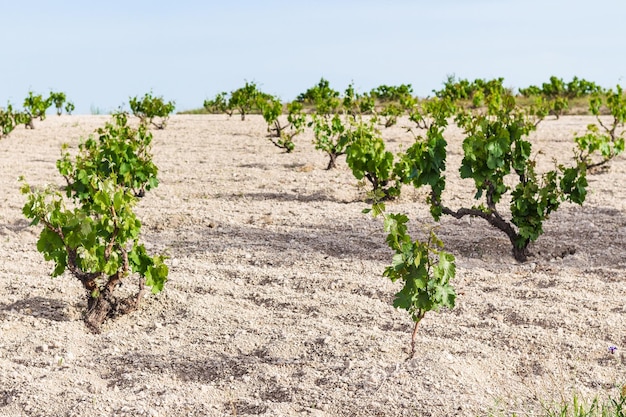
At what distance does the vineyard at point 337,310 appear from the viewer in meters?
3.78

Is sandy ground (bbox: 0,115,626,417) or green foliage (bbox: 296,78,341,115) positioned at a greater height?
green foliage (bbox: 296,78,341,115)

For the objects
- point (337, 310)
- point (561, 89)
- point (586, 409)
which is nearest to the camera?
point (586, 409)

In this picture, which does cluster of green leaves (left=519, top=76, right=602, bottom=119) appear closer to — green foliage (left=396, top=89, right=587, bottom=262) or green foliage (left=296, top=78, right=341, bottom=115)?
green foliage (left=296, top=78, right=341, bottom=115)

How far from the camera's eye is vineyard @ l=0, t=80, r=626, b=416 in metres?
3.78

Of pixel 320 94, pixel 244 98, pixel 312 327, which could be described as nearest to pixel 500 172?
pixel 312 327

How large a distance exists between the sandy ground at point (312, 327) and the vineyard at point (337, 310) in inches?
0.5

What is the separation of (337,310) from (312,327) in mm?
347

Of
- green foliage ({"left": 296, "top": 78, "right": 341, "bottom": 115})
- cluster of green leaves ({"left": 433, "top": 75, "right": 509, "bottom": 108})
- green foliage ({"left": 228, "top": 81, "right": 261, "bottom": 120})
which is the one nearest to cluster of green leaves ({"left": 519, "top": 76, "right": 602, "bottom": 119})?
cluster of green leaves ({"left": 433, "top": 75, "right": 509, "bottom": 108})

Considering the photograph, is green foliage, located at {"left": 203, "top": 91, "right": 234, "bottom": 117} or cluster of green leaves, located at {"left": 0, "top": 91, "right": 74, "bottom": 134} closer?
cluster of green leaves, located at {"left": 0, "top": 91, "right": 74, "bottom": 134}

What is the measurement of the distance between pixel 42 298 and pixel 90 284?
689mm

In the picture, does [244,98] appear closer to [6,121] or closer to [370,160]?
[6,121]

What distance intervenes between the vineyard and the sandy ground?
0.04 feet

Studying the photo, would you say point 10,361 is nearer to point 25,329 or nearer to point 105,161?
point 25,329

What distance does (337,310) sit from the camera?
16.0ft
